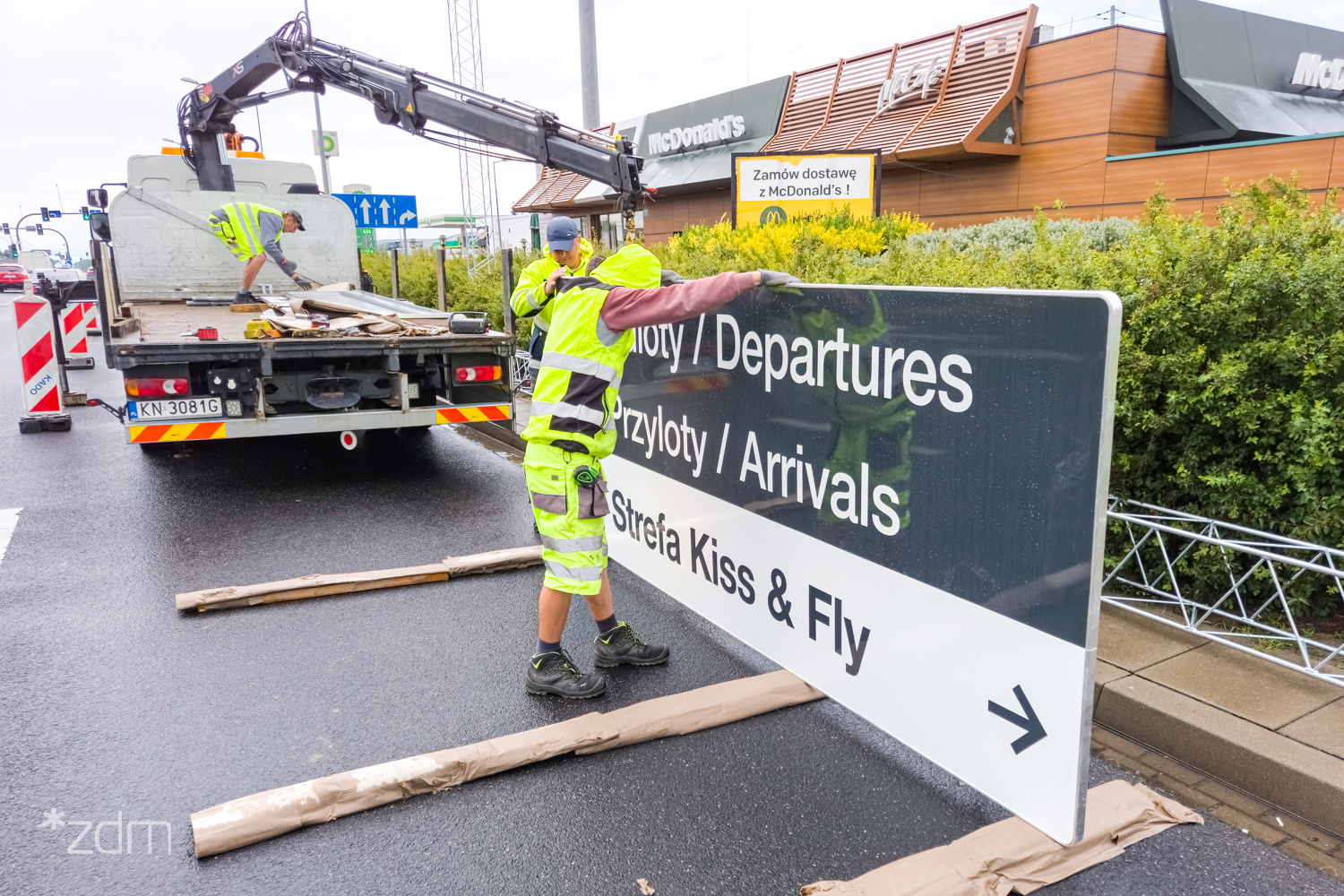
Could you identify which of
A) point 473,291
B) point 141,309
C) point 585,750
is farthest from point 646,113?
point 585,750

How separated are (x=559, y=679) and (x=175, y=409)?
4296mm

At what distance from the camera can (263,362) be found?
658 centimetres

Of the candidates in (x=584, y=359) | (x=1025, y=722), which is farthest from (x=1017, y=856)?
(x=584, y=359)

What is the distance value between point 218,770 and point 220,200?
8.27 meters

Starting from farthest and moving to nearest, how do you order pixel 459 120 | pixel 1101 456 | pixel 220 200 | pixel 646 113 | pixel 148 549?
pixel 646 113 → pixel 220 200 → pixel 459 120 → pixel 148 549 → pixel 1101 456

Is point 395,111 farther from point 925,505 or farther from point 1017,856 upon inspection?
point 1017,856

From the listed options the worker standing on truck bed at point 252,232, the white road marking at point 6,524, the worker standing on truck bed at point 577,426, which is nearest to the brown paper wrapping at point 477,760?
the worker standing on truck bed at point 577,426

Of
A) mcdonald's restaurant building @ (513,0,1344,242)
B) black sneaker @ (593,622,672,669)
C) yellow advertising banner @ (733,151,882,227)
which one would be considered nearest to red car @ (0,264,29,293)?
mcdonald's restaurant building @ (513,0,1344,242)

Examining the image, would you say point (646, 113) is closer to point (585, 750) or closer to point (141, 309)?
point (141, 309)

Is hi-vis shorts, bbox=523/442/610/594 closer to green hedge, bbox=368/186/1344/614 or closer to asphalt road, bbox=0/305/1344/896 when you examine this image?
asphalt road, bbox=0/305/1344/896

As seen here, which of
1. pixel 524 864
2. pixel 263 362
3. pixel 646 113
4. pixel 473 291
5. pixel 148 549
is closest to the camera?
pixel 524 864

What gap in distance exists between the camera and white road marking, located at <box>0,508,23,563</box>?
19.0ft

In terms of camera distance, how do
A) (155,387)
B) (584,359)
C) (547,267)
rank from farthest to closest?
(155,387), (547,267), (584,359)

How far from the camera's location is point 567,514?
3.58 meters
